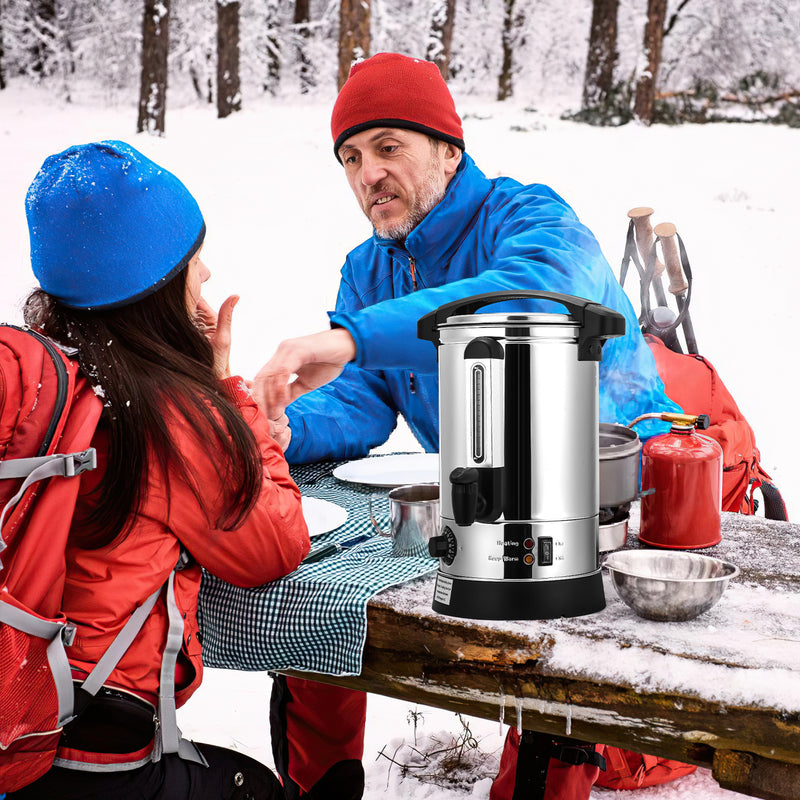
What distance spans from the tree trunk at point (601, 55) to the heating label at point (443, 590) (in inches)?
302

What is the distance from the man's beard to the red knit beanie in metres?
0.08

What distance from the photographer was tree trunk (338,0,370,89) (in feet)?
21.6

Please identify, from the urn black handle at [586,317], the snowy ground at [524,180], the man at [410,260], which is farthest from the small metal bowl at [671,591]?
the snowy ground at [524,180]

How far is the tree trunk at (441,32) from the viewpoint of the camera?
711 cm

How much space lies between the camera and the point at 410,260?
1.91 metres

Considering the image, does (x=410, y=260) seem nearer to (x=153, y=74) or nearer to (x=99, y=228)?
(x=99, y=228)

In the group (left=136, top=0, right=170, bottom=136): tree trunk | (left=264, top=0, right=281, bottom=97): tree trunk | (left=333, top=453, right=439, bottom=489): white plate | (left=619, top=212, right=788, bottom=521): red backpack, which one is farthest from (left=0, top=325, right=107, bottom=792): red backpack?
(left=264, top=0, right=281, bottom=97): tree trunk

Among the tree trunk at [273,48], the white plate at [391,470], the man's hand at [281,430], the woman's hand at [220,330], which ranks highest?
the tree trunk at [273,48]

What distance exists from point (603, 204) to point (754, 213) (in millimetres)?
1113

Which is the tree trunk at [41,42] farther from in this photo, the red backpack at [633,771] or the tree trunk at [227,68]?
the red backpack at [633,771]

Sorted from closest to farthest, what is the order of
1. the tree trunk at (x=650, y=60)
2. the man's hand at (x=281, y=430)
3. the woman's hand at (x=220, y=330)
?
the woman's hand at (x=220, y=330)
the man's hand at (x=281, y=430)
the tree trunk at (x=650, y=60)

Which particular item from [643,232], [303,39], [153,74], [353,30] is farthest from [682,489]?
[303,39]

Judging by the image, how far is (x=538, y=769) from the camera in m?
1.25

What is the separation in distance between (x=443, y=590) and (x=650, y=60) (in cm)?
788
